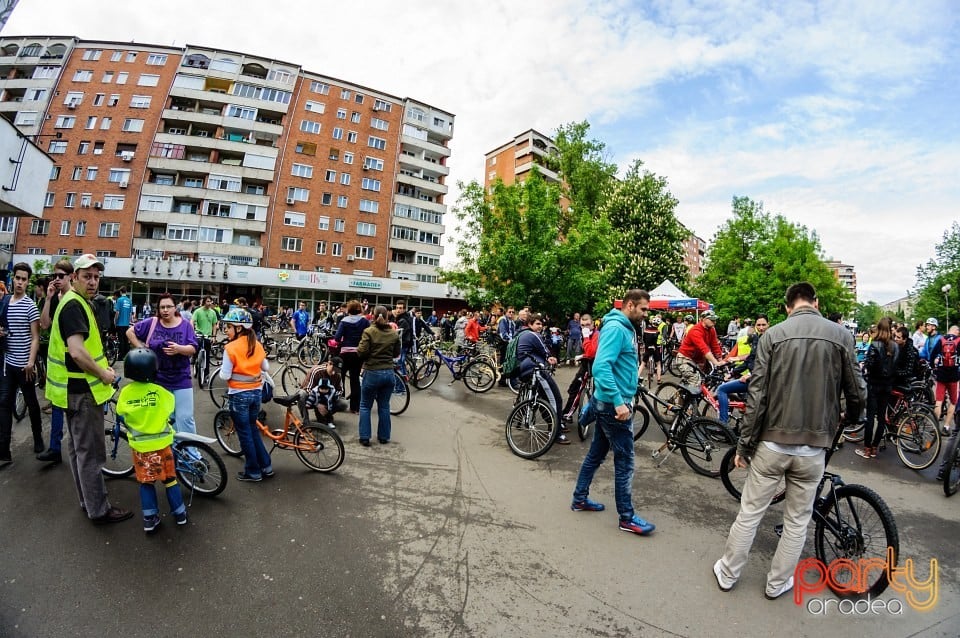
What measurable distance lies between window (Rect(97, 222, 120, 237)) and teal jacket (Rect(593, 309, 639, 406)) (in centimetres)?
4516

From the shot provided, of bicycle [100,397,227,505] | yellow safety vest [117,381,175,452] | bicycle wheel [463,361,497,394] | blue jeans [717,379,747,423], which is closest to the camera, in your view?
yellow safety vest [117,381,175,452]

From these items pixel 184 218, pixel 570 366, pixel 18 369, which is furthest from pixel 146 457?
pixel 184 218

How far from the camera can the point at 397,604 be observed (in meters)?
2.74

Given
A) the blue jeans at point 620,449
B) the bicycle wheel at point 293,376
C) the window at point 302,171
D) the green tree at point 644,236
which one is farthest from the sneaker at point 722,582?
the window at point 302,171

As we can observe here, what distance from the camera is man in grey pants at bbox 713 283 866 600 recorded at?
2748mm

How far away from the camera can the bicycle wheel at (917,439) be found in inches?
218

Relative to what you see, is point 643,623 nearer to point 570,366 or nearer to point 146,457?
point 146,457

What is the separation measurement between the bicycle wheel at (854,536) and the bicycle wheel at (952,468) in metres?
2.86

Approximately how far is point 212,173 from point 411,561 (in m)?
43.7

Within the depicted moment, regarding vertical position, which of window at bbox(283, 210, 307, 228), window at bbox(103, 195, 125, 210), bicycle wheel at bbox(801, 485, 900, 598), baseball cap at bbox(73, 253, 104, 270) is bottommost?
bicycle wheel at bbox(801, 485, 900, 598)

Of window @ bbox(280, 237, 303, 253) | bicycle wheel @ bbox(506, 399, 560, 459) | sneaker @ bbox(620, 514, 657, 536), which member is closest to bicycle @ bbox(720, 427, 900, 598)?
sneaker @ bbox(620, 514, 657, 536)

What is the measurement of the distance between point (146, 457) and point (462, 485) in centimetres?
288

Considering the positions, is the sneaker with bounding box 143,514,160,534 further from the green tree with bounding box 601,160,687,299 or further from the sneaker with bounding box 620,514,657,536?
the green tree with bounding box 601,160,687,299

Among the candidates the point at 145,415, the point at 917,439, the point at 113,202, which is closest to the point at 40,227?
the point at 113,202
